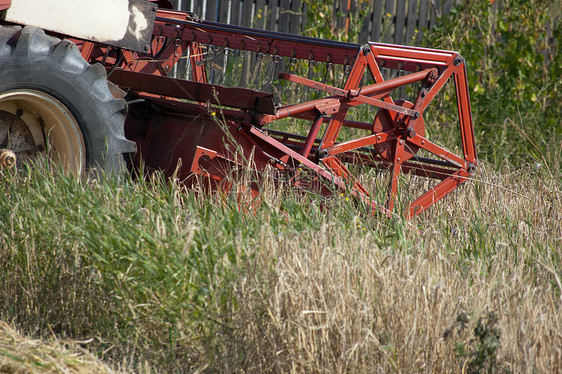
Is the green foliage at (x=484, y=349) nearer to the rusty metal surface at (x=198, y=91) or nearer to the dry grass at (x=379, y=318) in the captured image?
the dry grass at (x=379, y=318)

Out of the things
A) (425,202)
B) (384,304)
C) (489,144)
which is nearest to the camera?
(384,304)

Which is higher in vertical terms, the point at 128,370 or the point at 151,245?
the point at 151,245

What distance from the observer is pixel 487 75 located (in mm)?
7910

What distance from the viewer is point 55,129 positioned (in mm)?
3508

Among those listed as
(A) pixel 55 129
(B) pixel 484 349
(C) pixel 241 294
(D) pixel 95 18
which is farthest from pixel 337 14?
(B) pixel 484 349

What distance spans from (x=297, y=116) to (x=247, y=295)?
1.96m

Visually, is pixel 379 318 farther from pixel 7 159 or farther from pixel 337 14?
pixel 337 14

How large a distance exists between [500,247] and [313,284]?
3.69 ft

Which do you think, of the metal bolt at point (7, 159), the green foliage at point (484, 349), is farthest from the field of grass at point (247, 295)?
the metal bolt at point (7, 159)

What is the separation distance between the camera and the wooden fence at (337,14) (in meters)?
8.81

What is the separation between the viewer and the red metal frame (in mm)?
3740

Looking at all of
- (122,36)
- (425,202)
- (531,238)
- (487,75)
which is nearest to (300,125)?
(487,75)

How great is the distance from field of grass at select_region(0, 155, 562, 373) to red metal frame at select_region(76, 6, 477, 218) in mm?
797

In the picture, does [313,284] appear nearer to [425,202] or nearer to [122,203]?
[122,203]
